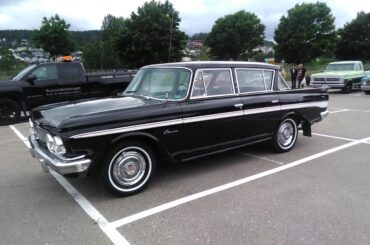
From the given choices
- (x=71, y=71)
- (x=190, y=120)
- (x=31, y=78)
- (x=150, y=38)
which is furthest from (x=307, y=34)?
(x=190, y=120)

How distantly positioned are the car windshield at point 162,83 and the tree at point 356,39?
45834mm

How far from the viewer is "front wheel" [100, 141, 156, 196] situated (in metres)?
4.24

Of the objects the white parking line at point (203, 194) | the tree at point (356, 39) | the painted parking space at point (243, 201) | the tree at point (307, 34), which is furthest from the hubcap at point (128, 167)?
the tree at point (356, 39)

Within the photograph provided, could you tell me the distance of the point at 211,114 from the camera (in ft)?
16.7

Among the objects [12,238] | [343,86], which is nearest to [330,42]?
[343,86]

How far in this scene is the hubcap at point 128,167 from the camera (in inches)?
170

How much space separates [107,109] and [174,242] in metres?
1.96

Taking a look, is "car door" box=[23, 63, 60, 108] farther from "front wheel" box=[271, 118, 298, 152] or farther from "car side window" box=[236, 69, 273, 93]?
"front wheel" box=[271, 118, 298, 152]

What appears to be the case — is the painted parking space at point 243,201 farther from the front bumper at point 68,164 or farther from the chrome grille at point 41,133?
the chrome grille at point 41,133

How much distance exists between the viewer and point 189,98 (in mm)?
4941

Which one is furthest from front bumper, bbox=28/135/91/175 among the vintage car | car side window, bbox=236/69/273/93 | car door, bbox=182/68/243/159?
car side window, bbox=236/69/273/93

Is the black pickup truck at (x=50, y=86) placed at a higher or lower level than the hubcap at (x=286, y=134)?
higher

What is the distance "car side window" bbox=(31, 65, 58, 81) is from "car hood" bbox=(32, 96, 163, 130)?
641cm

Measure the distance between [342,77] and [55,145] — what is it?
17.6 m
